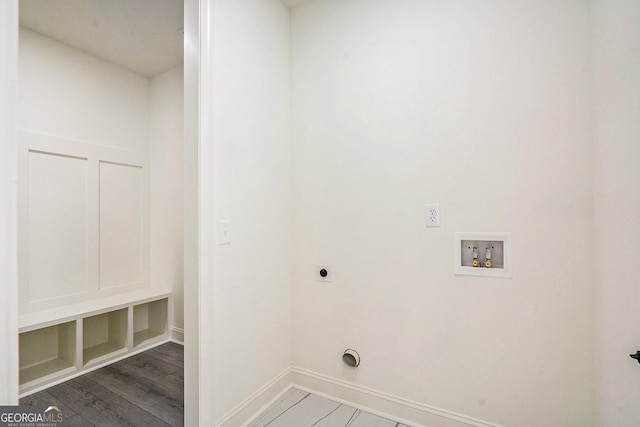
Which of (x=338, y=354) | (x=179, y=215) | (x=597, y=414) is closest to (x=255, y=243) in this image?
(x=338, y=354)

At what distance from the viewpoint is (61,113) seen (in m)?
2.51

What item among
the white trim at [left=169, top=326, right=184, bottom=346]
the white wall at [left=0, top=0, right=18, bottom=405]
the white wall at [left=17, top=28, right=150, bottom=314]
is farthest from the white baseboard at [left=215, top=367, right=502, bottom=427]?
the white wall at [left=17, top=28, right=150, bottom=314]

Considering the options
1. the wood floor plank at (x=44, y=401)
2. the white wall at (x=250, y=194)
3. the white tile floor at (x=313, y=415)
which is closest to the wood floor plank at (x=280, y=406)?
the white tile floor at (x=313, y=415)

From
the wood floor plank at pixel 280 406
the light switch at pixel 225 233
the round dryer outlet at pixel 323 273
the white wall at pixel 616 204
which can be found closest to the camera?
the white wall at pixel 616 204

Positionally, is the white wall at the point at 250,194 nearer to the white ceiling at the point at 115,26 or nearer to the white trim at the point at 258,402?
the white trim at the point at 258,402

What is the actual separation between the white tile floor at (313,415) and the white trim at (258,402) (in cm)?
4

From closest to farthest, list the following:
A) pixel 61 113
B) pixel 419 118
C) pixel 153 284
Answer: pixel 419 118, pixel 61 113, pixel 153 284

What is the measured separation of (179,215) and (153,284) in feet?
2.82

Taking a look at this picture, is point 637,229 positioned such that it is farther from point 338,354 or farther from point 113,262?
point 113,262

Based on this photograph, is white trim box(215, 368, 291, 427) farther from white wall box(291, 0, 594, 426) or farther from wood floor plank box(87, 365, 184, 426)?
wood floor plank box(87, 365, 184, 426)

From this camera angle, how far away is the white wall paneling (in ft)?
7.52

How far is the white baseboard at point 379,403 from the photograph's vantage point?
64.2 inches

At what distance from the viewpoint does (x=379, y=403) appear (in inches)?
71.4

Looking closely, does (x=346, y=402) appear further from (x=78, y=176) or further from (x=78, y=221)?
(x=78, y=176)
